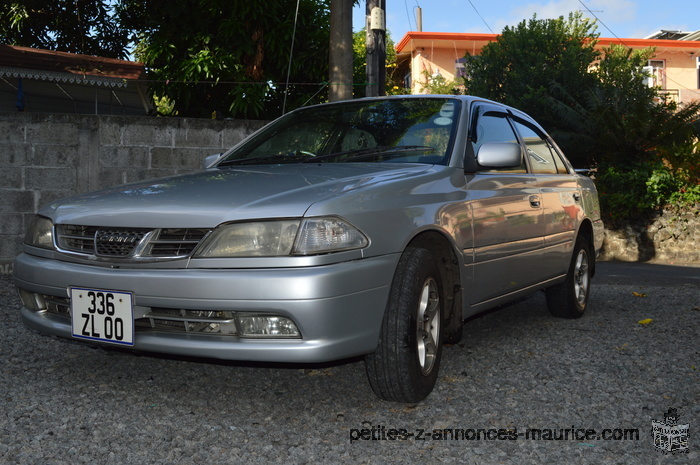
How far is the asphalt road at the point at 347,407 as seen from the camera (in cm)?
279

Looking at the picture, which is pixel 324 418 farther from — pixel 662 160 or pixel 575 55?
pixel 575 55

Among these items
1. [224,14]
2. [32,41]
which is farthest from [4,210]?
[32,41]

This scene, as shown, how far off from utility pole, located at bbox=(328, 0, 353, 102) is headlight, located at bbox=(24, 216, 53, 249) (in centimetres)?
494

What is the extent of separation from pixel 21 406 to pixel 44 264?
0.64m

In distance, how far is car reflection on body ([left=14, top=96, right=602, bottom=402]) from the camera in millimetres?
2891

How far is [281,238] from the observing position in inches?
114

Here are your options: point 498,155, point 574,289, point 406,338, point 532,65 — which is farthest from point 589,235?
point 532,65

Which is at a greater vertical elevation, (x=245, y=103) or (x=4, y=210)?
(x=245, y=103)

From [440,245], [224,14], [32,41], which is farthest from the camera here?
[32,41]

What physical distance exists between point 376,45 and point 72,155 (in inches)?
139

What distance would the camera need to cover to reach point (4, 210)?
7105mm

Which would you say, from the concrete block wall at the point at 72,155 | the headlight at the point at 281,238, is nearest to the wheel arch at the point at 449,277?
the headlight at the point at 281,238

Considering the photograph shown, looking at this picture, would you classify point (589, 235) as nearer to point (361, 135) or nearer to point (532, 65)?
point (361, 135)

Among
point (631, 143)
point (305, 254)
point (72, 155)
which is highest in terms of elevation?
point (631, 143)
